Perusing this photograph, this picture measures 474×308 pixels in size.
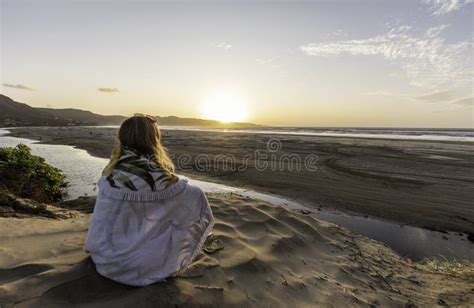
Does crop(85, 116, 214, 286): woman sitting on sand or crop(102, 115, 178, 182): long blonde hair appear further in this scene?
crop(102, 115, 178, 182): long blonde hair

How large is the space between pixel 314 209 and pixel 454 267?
12.7 feet

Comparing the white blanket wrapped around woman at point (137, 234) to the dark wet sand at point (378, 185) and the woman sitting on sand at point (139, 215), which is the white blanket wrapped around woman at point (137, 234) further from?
the dark wet sand at point (378, 185)

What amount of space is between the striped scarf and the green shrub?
5.01 meters

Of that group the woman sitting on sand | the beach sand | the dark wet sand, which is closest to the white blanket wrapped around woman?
the woman sitting on sand

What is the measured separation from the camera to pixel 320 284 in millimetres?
3855

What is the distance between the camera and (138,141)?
3.06m

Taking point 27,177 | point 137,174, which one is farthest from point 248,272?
point 27,177

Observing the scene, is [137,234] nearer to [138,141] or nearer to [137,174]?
[137,174]

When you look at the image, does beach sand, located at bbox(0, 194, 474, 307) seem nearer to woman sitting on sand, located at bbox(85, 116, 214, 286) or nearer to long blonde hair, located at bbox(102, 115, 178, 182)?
woman sitting on sand, located at bbox(85, 116, 214, 286)

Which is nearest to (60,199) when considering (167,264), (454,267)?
(167,264)

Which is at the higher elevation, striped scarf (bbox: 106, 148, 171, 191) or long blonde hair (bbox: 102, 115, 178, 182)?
long blonde hair (bbox: 102, 115, 178, 182)

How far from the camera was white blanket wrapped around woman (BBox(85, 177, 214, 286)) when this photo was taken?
2.87 metres

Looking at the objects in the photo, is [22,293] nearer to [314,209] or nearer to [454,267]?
[454,267]

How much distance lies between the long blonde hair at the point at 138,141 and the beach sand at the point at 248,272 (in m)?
1.17
